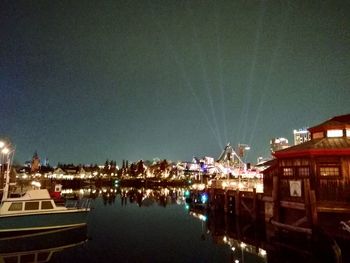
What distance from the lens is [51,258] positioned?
88.8ft

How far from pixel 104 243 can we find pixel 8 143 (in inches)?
770

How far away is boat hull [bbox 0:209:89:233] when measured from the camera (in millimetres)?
29875

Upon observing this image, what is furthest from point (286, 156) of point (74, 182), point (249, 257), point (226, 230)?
point (74, 182)

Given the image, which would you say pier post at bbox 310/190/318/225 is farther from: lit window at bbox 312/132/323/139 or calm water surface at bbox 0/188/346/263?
lit window at bbox 312/132/323/139

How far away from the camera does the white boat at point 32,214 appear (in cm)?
2997

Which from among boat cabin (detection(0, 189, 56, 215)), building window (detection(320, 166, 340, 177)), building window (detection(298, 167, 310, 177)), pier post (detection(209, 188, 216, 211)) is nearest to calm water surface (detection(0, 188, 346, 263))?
pier post (detection(209, 188, 216, 211))

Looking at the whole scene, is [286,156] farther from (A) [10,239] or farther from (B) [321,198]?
(A) [10,239]

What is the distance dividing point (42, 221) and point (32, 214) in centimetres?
127

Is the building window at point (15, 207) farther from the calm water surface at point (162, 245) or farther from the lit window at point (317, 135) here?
the lit window at point (317, 135)

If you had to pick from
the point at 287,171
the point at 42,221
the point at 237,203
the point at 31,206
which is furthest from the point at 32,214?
the point at 287,171

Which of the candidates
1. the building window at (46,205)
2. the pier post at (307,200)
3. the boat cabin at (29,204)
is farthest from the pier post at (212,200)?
the pier post at (307,200)

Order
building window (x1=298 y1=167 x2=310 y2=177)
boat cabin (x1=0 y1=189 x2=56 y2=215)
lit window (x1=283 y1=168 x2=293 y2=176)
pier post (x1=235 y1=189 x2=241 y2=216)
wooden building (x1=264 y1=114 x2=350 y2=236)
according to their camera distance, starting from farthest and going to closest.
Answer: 1. pier post (x1=235 y1=189 x2=241 y2=216)
2. boat cabin (x1=0 y1=189 x2=56 y2=215)
3. lit window (x1=283 y1=168 x2=293 y2=176)
4. building window (x1=298 y1=167 x2=310 y2=177)
5. wooden building (x1=264 y1=114 x2=350 y2=236)

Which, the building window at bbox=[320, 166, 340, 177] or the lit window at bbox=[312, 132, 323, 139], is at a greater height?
the lit window at bbox=[312, 132, 323, 139]

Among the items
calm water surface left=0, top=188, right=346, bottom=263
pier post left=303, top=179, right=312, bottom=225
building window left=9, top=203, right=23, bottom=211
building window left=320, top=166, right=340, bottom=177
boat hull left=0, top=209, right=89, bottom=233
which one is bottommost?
calm water surface left=0, top=188, right=346, bottom=263
